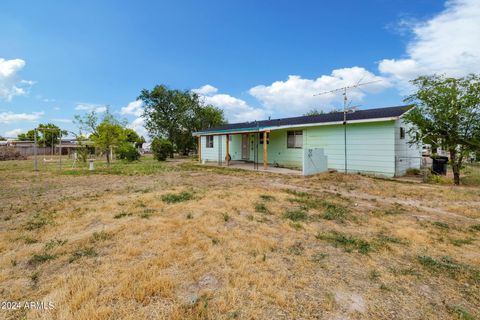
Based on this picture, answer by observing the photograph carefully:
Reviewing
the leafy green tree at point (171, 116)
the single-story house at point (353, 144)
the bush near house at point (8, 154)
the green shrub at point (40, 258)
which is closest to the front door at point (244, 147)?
the single-story house at point (353, 144)

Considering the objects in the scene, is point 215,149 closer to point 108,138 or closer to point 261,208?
point 108,138

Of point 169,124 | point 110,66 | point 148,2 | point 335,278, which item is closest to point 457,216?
point 335,278

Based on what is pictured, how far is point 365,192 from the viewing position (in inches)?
296

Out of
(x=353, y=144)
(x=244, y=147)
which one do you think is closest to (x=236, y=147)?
(x=244, y=147)

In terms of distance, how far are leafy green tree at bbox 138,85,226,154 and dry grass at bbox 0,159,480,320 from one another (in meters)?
24.5

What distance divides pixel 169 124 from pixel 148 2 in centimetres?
1846

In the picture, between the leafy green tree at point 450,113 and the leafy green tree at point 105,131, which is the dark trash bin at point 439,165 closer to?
the leafy green tree at point 450,113

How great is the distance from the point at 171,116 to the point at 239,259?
29.3 meters

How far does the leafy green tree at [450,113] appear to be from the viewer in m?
8.86

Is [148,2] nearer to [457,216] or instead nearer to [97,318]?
[97,318]

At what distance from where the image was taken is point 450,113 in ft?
29.5

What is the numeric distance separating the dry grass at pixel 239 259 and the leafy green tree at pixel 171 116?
24.5m

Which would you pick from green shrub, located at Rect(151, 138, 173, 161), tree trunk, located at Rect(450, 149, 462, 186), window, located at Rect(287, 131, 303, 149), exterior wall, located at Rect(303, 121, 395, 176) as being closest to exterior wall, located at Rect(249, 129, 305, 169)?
window, located at Rect(287, 131, 303, 149)

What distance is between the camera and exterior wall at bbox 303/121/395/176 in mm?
10602
